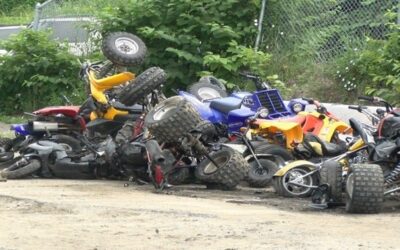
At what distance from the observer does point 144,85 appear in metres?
11.6

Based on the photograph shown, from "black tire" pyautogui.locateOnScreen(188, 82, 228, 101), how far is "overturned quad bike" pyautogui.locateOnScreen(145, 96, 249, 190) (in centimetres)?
207

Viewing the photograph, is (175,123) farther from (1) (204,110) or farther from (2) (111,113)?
(2) (111,113)

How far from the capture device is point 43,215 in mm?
8164

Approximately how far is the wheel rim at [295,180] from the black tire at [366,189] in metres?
1.25

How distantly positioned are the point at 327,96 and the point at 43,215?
787 centimetres

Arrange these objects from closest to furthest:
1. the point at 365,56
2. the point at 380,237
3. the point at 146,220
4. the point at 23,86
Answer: the point at 380,237 < the point at 146,220 < the point at 365,56 < the point at 23,86

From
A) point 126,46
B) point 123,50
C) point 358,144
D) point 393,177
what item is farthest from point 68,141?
point 393,177

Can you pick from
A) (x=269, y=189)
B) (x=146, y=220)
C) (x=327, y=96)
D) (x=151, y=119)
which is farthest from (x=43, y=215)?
(x=327, y=96)

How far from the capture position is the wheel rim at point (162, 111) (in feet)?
34.2

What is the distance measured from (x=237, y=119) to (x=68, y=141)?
2.47 metres

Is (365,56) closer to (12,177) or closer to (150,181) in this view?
(150,181)

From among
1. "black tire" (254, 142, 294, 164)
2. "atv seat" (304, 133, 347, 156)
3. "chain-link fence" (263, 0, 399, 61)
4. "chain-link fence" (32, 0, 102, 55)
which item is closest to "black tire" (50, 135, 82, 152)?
"black tire" (254, 142, 294, 164)

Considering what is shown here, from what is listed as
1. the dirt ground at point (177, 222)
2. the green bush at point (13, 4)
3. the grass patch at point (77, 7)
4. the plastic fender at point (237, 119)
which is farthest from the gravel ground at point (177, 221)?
the green bush at point (13, 4)

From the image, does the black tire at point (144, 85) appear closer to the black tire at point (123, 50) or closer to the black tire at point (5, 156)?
the black tire at point (123, 50)
